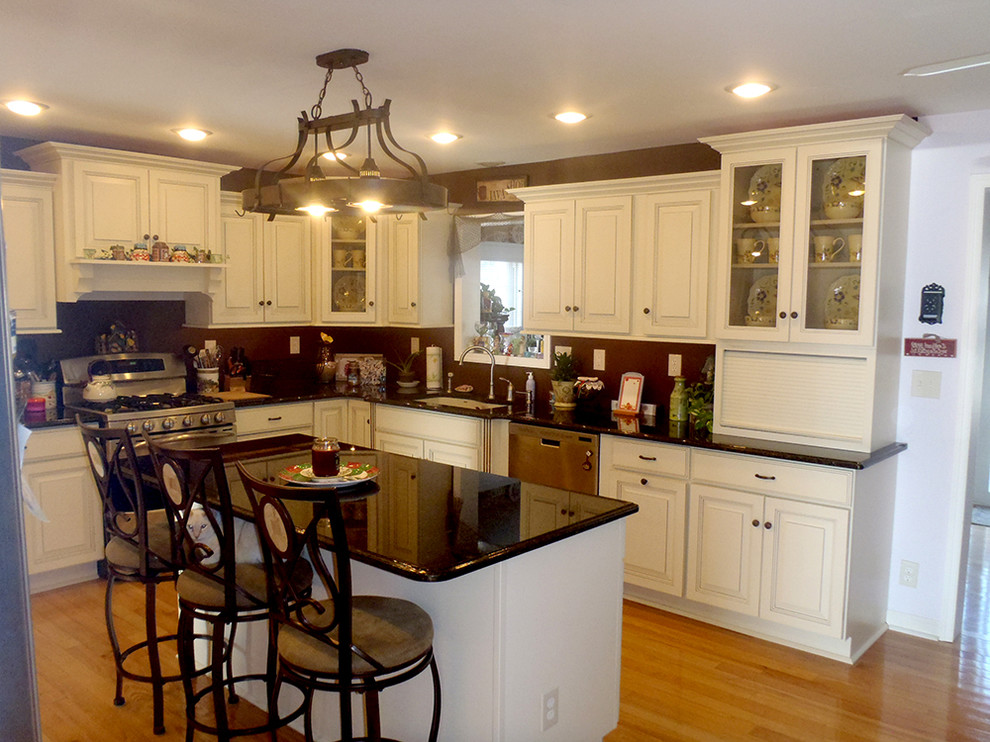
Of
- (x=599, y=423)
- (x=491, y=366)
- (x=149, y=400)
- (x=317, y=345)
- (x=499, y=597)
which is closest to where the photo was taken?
(x=499, y=597)

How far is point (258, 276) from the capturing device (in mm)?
5184

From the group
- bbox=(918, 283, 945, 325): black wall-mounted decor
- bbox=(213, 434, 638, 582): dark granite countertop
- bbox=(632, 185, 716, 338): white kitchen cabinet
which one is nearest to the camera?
bbox=(213, 434, 638, 582): dark granite countertop

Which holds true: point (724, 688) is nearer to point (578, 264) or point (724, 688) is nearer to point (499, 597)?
point (499, 597)

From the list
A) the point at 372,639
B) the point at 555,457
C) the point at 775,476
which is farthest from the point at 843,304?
the point at 372,639

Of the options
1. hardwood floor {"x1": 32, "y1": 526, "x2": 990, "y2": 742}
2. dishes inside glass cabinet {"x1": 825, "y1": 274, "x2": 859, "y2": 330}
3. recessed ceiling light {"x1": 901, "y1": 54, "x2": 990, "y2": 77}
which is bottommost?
hardwood floor {"x1": 32, "y1": 526, "x2": 990, "y2": 742}

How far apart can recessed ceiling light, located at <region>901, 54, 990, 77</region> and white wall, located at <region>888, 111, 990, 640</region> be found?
83cm

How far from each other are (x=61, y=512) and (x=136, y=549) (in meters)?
1.65

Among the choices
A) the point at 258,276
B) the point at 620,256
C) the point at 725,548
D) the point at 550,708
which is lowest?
the point at 550,708

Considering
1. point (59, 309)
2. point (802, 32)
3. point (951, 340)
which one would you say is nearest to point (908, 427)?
point (951, 340)

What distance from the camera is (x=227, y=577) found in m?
2.29

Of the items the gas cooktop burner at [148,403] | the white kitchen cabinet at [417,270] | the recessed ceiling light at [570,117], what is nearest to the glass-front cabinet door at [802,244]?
the recessed ceiling light at [570,117]

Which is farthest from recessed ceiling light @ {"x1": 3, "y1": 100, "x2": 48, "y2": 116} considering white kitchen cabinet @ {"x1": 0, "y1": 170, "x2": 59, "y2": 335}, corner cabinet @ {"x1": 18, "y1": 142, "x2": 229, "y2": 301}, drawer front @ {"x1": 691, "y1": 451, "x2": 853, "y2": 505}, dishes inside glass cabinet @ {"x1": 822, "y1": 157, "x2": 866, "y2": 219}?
dishes inside glass cabinet @ {"x1": 822, "y1": 157, "x2": 866, "y2": 219}

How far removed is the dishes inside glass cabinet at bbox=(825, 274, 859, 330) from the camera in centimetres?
344

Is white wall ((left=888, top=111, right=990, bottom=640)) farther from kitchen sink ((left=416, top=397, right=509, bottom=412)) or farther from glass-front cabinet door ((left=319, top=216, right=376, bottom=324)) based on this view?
glass-front cabinet door ((left=319, top=216, right=376, bottom=324))
